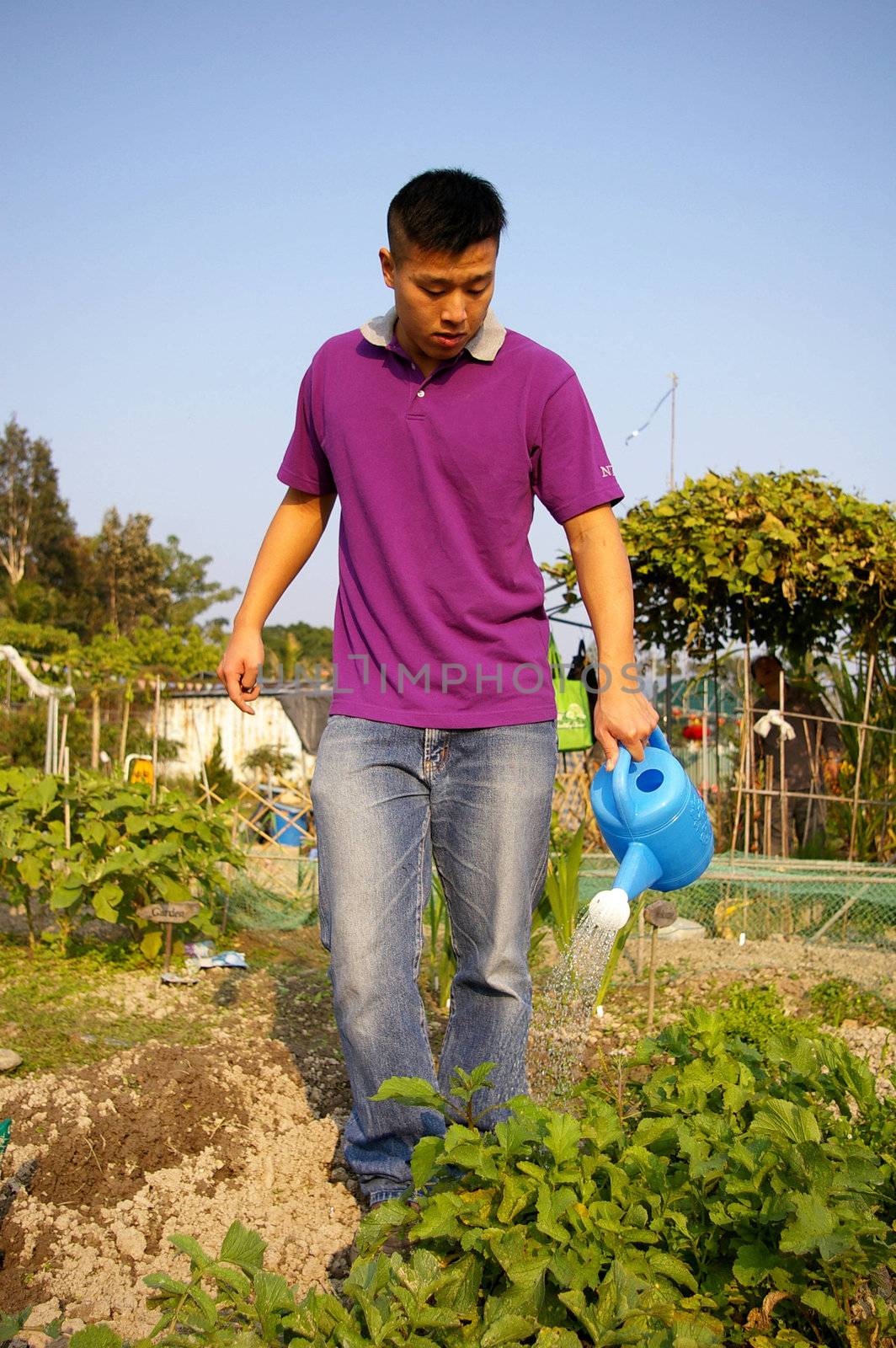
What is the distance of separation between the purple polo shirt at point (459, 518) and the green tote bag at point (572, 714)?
14.9 feet

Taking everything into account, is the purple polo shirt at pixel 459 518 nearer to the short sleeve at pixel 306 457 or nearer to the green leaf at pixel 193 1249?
the short sleeve at pixel 306 457

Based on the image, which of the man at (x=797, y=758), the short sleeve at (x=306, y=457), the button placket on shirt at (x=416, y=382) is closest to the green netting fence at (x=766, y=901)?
the man at (x=797, y=758)

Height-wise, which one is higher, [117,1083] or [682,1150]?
[682,1150]

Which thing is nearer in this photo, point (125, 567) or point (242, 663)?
point (242, 663)

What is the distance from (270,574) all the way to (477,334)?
0.63 meters

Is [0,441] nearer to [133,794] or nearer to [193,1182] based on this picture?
[133,794]

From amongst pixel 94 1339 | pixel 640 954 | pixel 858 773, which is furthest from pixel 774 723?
pixel 94 1339

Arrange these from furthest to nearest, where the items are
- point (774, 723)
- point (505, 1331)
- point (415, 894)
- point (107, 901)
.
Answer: point (774, 723) → point (107, 901) → point (415, 894) → point (505, 1331)

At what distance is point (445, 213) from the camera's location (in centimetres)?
191

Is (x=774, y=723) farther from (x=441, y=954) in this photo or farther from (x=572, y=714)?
(x=441, y=954)

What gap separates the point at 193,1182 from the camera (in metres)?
2.14

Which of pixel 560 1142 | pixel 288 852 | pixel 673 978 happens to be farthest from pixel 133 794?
pixel 288 852

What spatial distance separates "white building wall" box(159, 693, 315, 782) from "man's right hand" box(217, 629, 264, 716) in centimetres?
1372

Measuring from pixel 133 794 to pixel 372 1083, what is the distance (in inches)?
91.8
